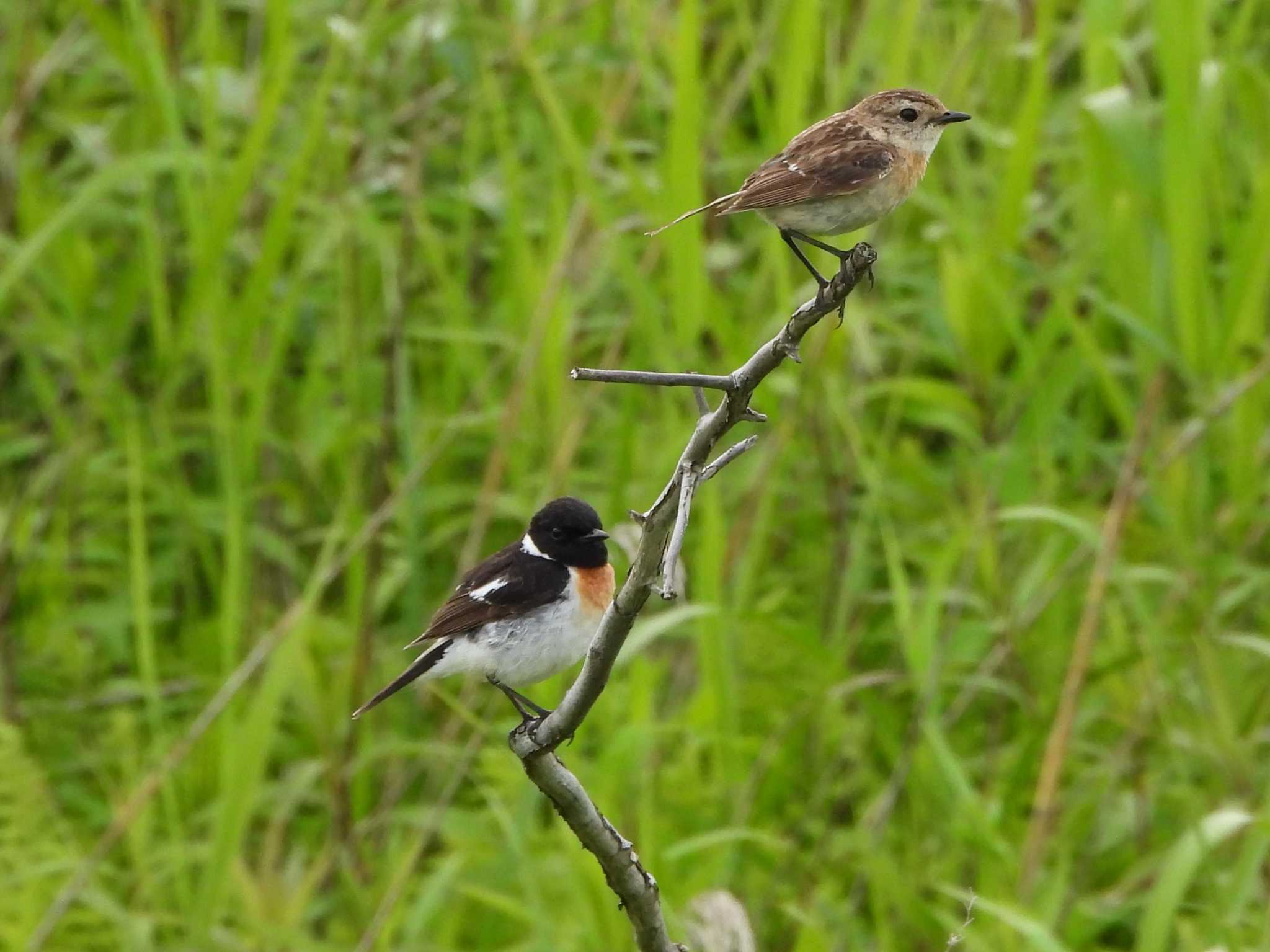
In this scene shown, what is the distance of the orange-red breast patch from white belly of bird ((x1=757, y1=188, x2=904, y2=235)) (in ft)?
3.40

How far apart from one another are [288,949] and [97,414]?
245 cm

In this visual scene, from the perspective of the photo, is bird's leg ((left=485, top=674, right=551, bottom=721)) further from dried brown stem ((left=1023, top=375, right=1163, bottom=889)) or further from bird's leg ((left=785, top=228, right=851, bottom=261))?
dried brown stem ((left=1023, top=375, right=1163, bottom=889))

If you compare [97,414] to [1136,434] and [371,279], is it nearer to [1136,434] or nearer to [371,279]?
[371,279]

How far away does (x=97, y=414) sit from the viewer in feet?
21.3

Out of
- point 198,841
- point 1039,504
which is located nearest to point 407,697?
point 198,841

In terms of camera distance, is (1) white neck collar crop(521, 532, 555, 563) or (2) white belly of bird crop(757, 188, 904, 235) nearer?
(2) white belly of bird crop(757, 188, 904, 235)

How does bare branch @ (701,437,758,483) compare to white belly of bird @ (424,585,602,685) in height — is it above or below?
above

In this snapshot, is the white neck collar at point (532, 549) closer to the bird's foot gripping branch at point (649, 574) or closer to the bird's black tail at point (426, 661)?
the bird's black tail at point (426, 661)

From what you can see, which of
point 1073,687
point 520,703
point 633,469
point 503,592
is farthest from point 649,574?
point 633,469

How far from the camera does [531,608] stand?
4.01 m

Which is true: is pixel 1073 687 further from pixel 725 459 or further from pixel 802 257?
pixel 725 459

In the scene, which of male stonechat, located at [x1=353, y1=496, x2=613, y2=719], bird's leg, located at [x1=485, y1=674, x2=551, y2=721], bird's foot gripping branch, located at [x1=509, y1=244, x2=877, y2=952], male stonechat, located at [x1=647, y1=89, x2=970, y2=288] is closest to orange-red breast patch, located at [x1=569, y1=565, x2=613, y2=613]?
male stonechat, located at [x1=353, y1=496, x2=613, y2=719]

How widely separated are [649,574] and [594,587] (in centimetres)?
204

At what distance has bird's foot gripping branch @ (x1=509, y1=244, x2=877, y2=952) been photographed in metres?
1.97
